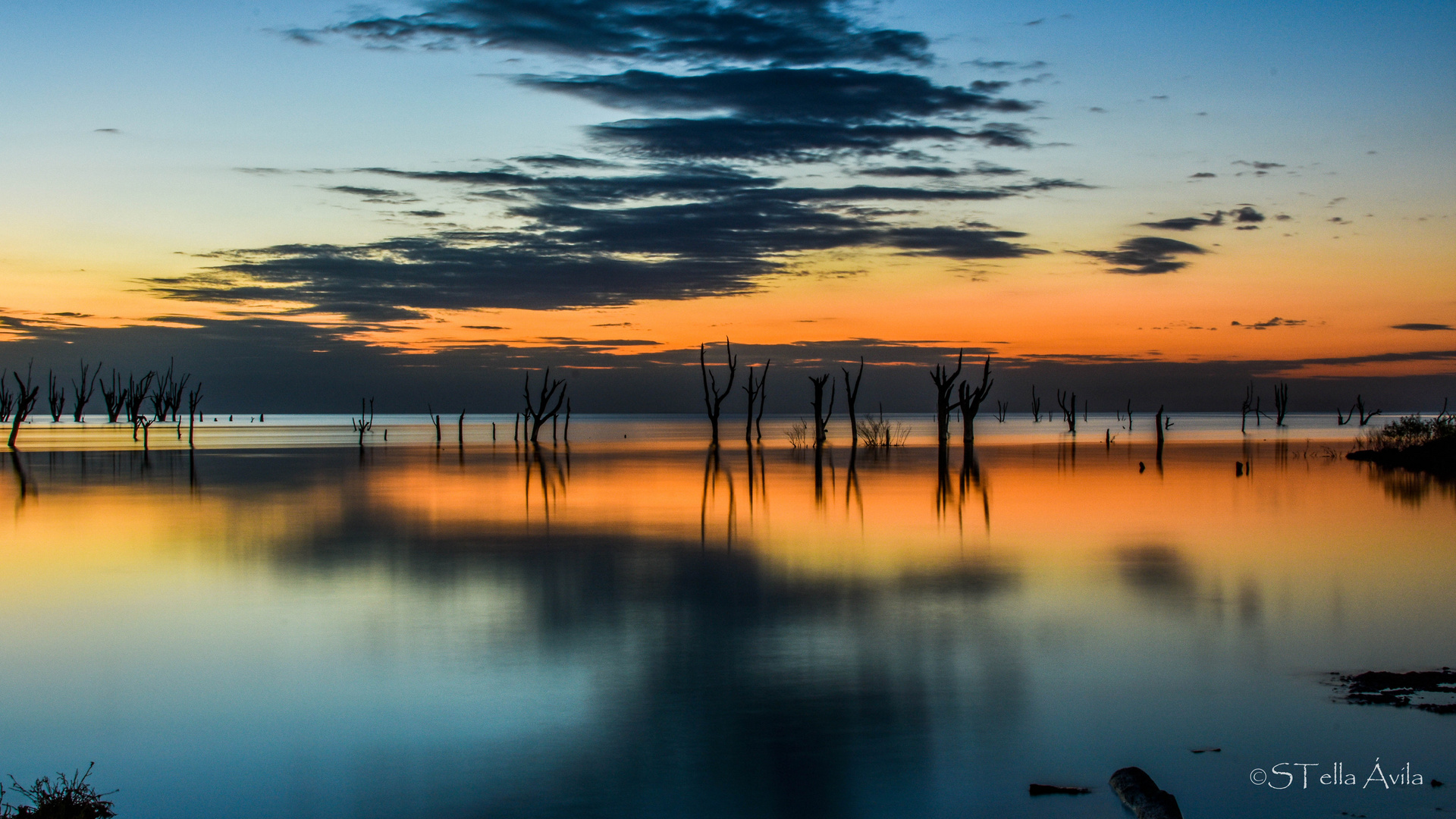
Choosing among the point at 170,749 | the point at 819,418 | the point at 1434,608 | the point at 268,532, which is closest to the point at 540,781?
the point at 170,749

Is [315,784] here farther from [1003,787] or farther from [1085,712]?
[1085,712]

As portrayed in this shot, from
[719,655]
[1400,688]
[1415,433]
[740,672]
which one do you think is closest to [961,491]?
[719,655]

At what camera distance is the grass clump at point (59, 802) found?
4203 mm

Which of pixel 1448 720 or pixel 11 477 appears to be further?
pixel 11 477

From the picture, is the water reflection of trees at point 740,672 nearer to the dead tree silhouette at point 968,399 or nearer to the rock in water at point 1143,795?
the rock in water at point 1143,795

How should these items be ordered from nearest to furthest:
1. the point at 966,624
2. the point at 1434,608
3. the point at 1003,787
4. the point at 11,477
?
1. the point at 1003,787
2. the point at 966,624
3. the point at 1434,608
4. the point at 11,477

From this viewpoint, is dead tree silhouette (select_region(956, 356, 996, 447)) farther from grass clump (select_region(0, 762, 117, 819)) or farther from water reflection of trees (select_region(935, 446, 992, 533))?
grass clump (select_region(0, 762, 117, 819))

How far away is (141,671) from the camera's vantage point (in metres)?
6.98

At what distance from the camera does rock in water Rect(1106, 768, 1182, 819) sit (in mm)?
4156

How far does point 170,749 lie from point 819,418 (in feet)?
108

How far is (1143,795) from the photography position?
4316mm

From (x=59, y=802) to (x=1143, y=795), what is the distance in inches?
180

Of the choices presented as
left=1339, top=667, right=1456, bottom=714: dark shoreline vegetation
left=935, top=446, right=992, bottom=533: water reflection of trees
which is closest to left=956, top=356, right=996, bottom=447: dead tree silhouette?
left=935, top=446, right=992, bottom=533: water reflection of trees

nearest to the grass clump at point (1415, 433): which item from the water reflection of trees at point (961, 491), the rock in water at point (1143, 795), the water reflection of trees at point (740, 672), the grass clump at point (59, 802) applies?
the water reflection of trees at point (961, 491)
